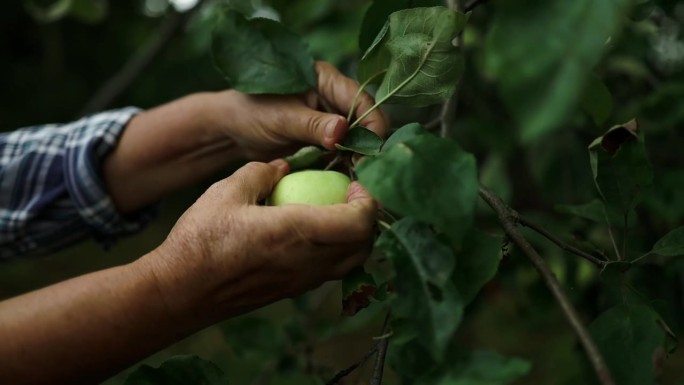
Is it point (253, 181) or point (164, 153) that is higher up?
point (253, 181)

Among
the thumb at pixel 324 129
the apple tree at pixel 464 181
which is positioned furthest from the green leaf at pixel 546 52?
the thumb at pixel 324 129

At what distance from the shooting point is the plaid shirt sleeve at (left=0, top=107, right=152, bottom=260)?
938 mm

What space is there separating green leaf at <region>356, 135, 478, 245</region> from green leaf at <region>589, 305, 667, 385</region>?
0.58 feet

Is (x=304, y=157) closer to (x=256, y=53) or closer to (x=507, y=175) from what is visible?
(x=256, y=53)

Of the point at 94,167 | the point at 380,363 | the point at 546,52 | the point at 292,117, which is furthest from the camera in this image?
the point at 94,167

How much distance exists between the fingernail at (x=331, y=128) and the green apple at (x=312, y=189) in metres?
0.04

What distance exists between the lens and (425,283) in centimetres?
42

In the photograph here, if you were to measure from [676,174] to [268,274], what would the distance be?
2.02 feet

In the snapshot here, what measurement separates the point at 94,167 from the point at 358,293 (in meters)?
0.55

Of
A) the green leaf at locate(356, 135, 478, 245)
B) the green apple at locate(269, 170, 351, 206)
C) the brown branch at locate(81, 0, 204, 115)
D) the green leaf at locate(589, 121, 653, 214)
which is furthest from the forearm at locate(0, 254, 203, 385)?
the brown branch at locate(81, 0, 204, 115)

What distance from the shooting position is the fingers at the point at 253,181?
1.79 ft

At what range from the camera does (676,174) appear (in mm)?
902

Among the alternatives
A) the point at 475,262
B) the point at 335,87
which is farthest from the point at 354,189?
the point at 335,87

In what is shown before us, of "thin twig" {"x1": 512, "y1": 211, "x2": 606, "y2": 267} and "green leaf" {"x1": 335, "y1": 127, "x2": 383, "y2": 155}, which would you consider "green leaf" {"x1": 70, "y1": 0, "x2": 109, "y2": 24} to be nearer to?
"green leaf" {"x1": 335, "y1": 127, "x2": 383, "y2": 155}
